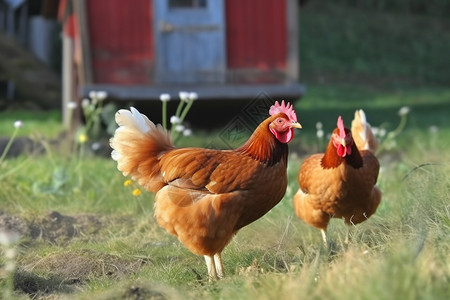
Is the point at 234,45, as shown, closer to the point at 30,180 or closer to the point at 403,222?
the point at 30,180

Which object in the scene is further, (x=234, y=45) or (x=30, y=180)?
(x=234, y=45)

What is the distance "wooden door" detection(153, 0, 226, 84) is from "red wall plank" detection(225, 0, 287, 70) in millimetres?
183

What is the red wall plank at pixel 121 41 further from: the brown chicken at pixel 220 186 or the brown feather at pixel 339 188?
the brown chicken at pixel 220 186

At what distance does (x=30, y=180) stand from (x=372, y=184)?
3.72 metres

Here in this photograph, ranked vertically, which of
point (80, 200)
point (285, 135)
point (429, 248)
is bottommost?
point (80, 200)

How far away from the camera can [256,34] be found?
11.2 metres

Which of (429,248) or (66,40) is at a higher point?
(66,40)

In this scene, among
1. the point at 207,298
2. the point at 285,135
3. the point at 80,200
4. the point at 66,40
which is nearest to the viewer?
the point at 207,298

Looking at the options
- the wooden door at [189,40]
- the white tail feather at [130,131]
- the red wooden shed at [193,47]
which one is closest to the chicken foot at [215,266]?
the white tail feather at [130,131]

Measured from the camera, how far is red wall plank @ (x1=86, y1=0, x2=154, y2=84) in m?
11.0

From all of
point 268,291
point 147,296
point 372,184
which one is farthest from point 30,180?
point 268,291

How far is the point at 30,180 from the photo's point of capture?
23.7 feet

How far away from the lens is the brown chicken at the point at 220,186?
3916 millimetres

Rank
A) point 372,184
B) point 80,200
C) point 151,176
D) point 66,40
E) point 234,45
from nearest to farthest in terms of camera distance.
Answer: point 151,176 → point 372,184 → point 80,200 → point 234,45 → point 66,40
